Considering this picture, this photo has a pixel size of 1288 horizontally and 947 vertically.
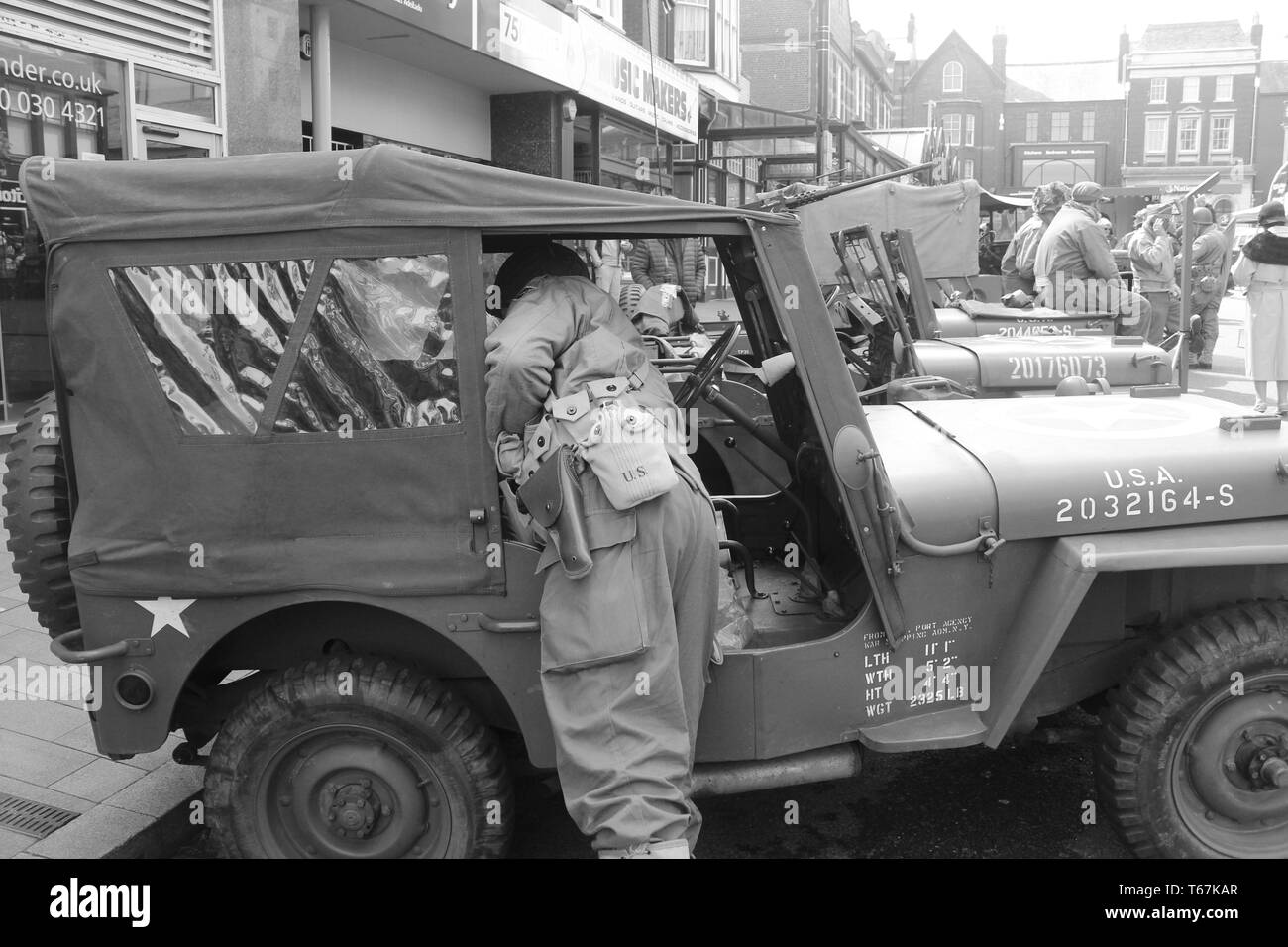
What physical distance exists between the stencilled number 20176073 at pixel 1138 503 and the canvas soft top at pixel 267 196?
1.52 m

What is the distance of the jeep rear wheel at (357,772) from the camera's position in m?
3.17

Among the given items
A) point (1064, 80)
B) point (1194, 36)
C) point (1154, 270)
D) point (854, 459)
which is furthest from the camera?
point (1064, 80)

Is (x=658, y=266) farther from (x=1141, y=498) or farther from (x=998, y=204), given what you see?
(x=998, y=204)

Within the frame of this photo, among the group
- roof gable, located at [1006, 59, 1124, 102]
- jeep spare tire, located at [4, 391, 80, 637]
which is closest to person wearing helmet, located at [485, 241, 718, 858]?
jeep spare tire, located at [4, 391, 80, 637]

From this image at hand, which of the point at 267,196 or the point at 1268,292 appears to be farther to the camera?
the point at 1268,292

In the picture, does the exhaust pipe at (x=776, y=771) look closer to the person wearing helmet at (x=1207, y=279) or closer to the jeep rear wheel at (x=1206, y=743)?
the jeep rear wheel at (x=1206, y=743)

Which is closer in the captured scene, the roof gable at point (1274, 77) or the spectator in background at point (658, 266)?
the spectator in background at point (658, 266)

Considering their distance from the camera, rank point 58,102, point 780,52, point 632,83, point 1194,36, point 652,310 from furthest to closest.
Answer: point 1194,36, point 780,52, point 632,83, point 58,102, point 652,310

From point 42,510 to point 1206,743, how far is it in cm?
327

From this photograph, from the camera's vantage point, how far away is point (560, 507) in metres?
2.90

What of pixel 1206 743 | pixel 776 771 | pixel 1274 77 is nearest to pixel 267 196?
pixel 776 771

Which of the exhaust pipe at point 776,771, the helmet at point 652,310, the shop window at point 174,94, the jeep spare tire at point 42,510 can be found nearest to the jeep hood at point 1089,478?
the exhaust pipe at point 776,771

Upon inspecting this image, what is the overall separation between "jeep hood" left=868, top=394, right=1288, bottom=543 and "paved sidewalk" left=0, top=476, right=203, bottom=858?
8.47ft

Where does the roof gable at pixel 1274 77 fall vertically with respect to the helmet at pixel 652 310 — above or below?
above
